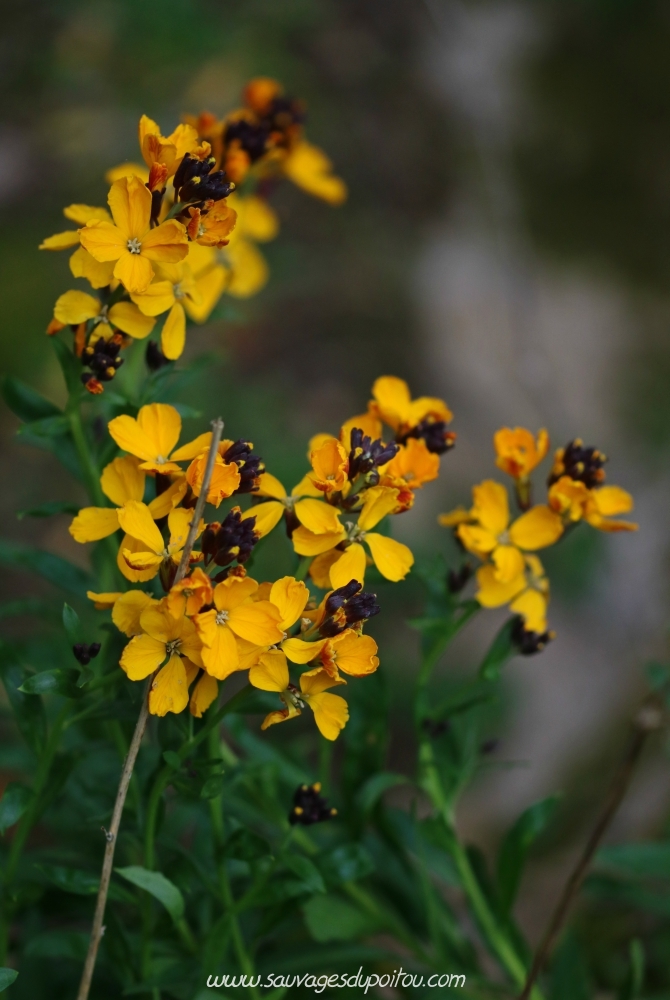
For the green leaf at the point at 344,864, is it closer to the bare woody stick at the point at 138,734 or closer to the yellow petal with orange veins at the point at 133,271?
the bare woody stick at the point at 138,734

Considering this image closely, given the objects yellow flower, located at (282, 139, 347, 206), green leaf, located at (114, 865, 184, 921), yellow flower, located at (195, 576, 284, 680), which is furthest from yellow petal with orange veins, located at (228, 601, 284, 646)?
yellow flower, located at (282, 139, 347, 206)

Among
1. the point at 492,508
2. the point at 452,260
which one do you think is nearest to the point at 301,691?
the point at 492,508

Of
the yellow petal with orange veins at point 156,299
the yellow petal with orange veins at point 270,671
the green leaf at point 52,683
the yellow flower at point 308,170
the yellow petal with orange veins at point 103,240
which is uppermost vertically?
the yellow flower at point 308,170

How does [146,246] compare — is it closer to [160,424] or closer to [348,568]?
[160,424]

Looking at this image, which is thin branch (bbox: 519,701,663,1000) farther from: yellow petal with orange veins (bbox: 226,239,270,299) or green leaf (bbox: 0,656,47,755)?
yellow petal with orange veins (bbox: 226,239,270,299)

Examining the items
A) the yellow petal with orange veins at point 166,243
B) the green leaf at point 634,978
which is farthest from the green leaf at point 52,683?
the green leaf at point 634,978
